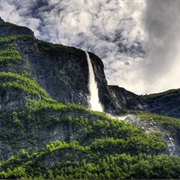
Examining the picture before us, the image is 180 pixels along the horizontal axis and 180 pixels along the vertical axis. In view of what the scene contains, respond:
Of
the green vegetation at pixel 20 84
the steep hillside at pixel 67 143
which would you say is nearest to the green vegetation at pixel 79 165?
the steep hillside at pixel 67 143

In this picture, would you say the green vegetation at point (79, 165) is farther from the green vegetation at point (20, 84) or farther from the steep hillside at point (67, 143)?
the green vegetation at point (20, 84)

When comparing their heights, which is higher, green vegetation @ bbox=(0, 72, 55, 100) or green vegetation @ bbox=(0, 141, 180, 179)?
green vegetation @ bbox=(0, 72, 55, 100)

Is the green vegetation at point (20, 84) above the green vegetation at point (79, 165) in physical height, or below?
above

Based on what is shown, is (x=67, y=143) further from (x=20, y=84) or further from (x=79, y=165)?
(x=20, y=84)

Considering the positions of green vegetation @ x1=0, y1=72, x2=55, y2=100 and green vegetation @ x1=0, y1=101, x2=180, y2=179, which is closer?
green vegetation @ x1=0, y1=101, x2=180, y2=179

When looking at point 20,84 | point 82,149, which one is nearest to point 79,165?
point 82,149

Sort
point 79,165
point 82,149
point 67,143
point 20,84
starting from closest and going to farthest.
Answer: point 79,165, point 82,149, point 67,143, point 20,84

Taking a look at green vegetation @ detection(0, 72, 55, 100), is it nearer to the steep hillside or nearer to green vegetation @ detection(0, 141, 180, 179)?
the steep hillside

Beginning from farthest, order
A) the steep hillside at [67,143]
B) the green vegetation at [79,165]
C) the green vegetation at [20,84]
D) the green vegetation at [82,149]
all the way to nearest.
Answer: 1. the green vegetation at [20,84]
2. the steep hillside at [67,143]
3. the green vegetation at [82,149]
4. the green vegetation at [79,165]

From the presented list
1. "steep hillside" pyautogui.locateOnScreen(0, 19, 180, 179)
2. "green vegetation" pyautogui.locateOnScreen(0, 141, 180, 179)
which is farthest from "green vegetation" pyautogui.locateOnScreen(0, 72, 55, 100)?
"green vegetation" pyautogui.locateOnScreen(0, 141, 180, 179)

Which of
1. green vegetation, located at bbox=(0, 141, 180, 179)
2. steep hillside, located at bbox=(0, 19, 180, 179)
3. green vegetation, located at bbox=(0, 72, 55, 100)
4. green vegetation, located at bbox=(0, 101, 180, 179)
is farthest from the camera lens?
green vegetation, located at bbox=(0, 72, 55, 100)

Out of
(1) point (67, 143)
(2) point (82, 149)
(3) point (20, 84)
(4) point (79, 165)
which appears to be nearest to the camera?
(4) point (79, 165)

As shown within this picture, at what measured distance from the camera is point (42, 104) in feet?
591

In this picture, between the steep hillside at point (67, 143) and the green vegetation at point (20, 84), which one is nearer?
the steep hillside at point (67, 143)
